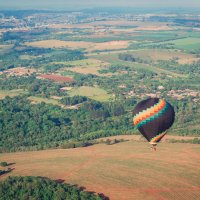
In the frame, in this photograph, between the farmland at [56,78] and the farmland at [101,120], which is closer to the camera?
the farmland at [101,120]

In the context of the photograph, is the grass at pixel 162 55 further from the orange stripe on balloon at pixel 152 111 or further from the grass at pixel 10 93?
the orange stripe on balloon at pixel 152 111

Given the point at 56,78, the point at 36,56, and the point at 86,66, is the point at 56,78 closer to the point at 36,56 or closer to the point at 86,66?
the point at 86,66

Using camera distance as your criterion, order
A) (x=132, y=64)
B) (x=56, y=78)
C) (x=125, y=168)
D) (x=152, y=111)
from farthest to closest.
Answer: (x=132, y=64), (x=56, y=78), (x=125, y=168), (x=152, y=111)

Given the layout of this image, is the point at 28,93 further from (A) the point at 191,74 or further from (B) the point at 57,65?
(A) the point at 191,74

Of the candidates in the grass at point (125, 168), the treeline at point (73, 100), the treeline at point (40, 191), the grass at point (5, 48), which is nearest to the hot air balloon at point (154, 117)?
the grass at point (125, 168)

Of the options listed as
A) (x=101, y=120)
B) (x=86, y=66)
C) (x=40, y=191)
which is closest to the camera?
(x=40, y=191)

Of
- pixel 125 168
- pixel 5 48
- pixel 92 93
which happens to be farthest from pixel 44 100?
pixel 5 48
